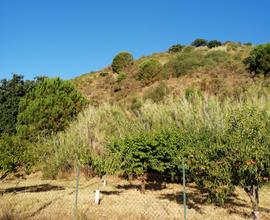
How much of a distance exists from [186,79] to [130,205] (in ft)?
104

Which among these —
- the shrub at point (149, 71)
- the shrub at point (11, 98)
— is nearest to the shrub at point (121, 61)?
the shrub at point (149, 71)

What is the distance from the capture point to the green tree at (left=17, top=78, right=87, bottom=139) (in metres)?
28.0

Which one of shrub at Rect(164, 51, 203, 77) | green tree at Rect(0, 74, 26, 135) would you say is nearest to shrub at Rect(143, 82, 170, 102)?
shrub at Rect(164, 51, 203, 77)

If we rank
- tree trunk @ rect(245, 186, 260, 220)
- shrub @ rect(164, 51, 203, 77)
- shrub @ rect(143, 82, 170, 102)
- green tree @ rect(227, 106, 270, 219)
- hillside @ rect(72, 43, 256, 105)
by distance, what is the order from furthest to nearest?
shrub @ rect(164, 51, 203, 77) < shrub @ rect(143, 82, 170, 102) < hillside @ rect(72, 43, 256, 105) < tree trunk @ rect(245, 186, 260, 220) < green tree @ rect(227, 106, 270, 219)

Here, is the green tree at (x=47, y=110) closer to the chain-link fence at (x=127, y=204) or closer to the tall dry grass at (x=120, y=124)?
the tall dry grass at (x=120, y=124)

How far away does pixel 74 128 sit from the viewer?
2555cm

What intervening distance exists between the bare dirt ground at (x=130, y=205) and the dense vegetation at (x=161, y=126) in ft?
2.81

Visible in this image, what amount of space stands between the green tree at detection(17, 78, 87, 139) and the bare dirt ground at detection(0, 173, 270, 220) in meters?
10.1

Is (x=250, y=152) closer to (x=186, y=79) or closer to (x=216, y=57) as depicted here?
(x=186, y=79)

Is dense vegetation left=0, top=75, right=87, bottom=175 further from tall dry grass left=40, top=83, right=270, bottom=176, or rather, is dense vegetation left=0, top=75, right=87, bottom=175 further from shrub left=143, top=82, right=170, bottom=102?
shrub left=143, top=82, right=170, bottom=102

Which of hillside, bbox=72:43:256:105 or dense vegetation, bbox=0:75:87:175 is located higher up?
hillside, bbox=72:43:256:105

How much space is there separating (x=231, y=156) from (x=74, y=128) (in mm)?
17854

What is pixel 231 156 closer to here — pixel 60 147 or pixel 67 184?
pixel 67 184

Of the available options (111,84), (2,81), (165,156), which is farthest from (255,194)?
(111,84)
